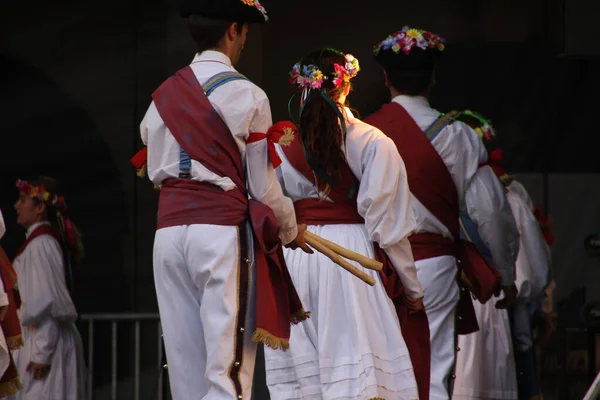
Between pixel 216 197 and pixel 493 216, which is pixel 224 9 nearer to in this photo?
pixel 216 197

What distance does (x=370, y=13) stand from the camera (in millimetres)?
8023

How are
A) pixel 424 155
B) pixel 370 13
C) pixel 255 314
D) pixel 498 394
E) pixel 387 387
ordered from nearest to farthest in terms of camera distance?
pixel 255 314
pixel 387 387
pixel 424 155
pixel 498 394
pixel 370 13

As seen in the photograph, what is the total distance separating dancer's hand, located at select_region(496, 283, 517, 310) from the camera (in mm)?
7352

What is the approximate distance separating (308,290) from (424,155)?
102cm

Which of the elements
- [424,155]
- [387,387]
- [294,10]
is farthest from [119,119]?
[387,387]

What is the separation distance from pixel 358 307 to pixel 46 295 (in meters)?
2.73

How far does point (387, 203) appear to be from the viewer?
570 cm

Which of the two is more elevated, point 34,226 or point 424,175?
point 424,175

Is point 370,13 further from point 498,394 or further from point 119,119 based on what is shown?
point 498,394

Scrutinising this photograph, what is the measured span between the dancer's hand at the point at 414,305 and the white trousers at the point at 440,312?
43cm

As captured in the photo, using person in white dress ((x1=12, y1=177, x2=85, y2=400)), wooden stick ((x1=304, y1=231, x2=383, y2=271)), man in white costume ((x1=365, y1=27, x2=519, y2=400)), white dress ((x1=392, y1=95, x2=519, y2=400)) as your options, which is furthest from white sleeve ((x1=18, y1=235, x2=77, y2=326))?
wooden stick ((x1=304, y1=231, x2=383, y2=271))

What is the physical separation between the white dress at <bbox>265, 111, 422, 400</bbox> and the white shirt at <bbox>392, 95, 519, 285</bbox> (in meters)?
0.57

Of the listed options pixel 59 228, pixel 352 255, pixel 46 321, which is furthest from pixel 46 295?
pixel 352 255

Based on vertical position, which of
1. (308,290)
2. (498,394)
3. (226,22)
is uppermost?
(226,22)
